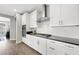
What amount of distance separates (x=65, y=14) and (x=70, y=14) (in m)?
0.20

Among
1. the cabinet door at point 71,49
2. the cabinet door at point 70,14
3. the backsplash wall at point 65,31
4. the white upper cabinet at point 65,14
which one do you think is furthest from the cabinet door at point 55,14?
the cabinet door at point 71,49

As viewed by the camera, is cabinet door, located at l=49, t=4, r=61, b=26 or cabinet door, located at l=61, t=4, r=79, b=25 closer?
cabinet door, located at l=61, t=4, r=79, b=25

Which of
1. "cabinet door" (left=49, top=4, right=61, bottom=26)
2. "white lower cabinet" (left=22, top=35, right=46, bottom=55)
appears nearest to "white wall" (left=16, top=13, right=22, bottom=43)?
"white lower cabinet" (left=22, top=35, right=46, bottom=55)

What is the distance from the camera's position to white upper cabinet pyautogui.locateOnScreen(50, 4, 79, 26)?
7.49 ft

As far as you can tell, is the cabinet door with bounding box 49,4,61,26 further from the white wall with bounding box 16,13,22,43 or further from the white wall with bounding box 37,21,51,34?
the white wall with bounding box 16,13,22,43

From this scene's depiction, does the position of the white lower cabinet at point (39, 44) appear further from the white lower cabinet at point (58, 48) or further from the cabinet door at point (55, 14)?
the cabinet door at point (55, 14)

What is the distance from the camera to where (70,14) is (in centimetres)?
244

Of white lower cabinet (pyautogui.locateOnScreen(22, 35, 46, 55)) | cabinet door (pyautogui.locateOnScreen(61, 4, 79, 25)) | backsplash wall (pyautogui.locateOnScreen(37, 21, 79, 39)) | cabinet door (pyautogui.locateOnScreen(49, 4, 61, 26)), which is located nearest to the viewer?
cabinet door (pyautogui.locateOnScreen(61, 4, 79, 25))

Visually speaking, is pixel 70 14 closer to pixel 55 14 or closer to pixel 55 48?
pixel 55 14

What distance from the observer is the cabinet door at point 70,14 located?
225 cm

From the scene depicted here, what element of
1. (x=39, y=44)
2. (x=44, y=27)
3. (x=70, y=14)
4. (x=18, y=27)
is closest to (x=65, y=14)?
(x=70, y=14)

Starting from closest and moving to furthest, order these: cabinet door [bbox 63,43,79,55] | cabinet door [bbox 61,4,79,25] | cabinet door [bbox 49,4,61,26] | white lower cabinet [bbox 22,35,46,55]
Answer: cabinet door [bbox 63,43,79,55], cabinet door [bbox 61,4,79,25], cabinet door [bbox 49,4,61,26], white lower cabinet [bbox 22,35,46,55]
